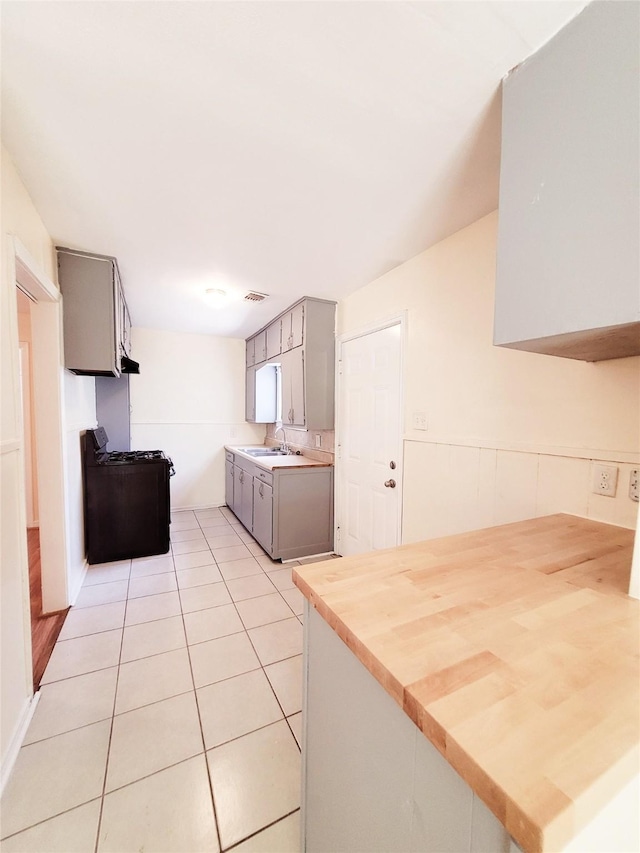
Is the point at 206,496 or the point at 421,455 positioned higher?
the point at 421,455

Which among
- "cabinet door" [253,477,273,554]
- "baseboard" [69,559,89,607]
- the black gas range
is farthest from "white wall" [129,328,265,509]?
"baseboard" [69,559,89,607]

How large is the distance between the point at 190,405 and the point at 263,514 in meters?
2.21

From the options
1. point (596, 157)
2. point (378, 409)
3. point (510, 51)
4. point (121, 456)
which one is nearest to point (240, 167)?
point (510, 51)

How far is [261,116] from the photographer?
122 cm

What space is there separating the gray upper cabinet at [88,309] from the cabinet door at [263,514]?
163 cm

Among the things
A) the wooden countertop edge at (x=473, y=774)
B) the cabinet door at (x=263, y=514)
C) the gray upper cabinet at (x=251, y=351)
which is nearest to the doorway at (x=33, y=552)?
the cabinet door at (x=263, y=514)

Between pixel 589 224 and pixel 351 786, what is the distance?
57.8 inches

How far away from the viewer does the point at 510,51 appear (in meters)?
1.00

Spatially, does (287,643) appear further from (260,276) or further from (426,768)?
(260,276)

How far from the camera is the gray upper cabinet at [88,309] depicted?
2.30 metres

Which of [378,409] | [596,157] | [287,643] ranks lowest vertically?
[287,643]

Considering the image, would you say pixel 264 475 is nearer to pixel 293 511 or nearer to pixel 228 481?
pixel 293 511

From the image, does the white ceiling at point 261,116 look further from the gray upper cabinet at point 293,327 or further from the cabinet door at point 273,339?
the cabinet door at point 273,339

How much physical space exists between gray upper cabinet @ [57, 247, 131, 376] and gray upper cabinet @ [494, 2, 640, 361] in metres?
2.48
